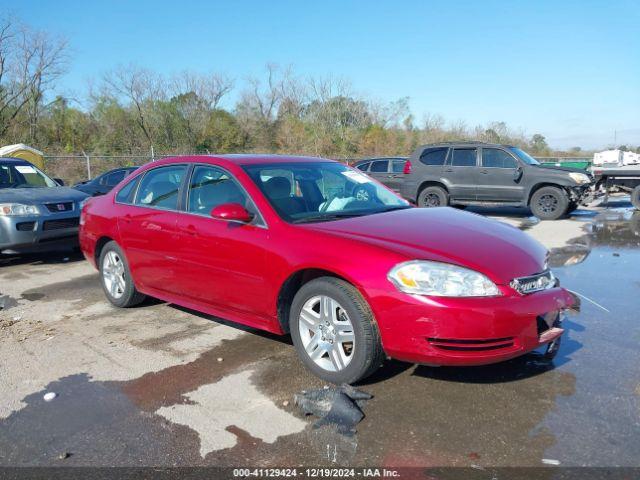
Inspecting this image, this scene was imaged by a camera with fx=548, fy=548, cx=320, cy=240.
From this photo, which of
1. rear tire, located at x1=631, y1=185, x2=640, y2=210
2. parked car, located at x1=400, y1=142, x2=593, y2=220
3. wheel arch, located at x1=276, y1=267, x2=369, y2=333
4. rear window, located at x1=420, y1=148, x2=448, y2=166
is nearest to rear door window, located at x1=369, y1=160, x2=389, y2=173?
parked car, located at x1=400, y1=142, x2=593, y2=220

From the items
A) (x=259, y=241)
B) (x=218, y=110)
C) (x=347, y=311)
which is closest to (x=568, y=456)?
(x=347, y=311)

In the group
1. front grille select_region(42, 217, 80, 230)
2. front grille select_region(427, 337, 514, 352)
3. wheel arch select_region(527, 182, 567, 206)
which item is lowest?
front grille select_region(427, 337, 514, 352)

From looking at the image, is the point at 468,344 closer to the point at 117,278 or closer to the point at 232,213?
the point at 232,213

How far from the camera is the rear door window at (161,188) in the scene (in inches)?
195

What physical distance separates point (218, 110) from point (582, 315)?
41.1 meters

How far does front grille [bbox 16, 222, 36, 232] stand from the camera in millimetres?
7929

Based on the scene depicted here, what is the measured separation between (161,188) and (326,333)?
2423 millimetres

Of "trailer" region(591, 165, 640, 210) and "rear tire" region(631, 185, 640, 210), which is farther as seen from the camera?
"rear tire" region(631, 185, 640, 210)

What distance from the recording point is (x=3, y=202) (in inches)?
314

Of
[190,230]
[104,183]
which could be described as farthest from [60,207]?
[104,183]

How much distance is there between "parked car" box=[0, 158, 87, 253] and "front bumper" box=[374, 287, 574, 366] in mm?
6544

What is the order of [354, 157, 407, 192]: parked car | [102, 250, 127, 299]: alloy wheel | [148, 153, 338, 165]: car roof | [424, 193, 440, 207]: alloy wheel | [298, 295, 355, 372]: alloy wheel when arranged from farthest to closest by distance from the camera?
1. [354, 157, 407, 192]: parked car
2. [424, 193, 440, 207]: alloy wheel
3. [102, 250, 127, 299]: alloy wheel
4. [148, 153, 338, 165]: car roof
5. [298, 295, 355, 372]: alloy wheel

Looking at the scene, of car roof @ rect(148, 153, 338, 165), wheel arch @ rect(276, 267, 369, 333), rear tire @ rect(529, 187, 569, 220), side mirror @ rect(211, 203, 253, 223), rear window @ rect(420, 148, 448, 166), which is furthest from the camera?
rear window @ rect(420, 148, 448, 166)

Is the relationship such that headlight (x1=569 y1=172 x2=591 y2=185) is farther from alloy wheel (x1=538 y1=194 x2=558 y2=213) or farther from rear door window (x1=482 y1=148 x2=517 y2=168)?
rear door window (x1=482 y1=148 x2=517 y2=168)
